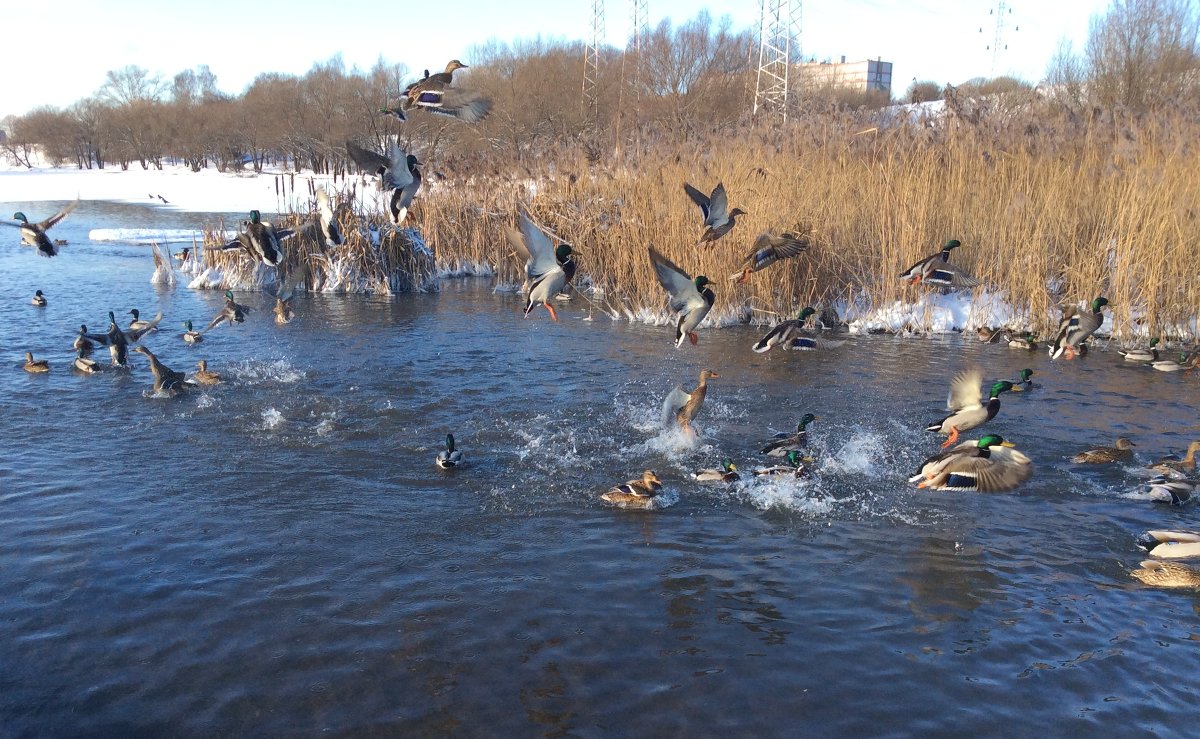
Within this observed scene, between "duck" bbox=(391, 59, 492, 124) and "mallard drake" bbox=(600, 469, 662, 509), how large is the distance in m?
3.64

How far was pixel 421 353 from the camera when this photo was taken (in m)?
12.3

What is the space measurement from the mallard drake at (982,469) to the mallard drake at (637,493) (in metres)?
2.00

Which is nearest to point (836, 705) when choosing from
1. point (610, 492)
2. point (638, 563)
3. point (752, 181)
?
point (638, 563)

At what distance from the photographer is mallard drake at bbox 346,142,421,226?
786cm

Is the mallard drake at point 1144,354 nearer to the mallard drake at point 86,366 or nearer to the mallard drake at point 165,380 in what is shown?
the mallard drake at point 165,380

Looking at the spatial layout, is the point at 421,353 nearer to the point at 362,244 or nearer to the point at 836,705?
the point at 362,244

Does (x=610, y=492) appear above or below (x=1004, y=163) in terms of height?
below

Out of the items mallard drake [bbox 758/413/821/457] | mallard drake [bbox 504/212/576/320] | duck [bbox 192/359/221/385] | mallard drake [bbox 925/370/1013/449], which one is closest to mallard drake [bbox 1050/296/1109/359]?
mallard drake [bbox 925/370/1013/449]

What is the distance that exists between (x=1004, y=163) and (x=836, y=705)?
1185cm

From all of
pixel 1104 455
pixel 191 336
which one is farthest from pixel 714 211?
pixel 191 336

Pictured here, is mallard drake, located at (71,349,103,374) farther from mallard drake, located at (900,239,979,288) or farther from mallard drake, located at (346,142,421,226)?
mallard drake, located at (900,239,979,288)

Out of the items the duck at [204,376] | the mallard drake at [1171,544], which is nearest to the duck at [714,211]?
the mallard drake at [1171,544]

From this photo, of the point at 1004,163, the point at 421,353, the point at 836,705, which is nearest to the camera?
the point at 836,705

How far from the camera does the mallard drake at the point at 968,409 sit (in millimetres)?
7172
